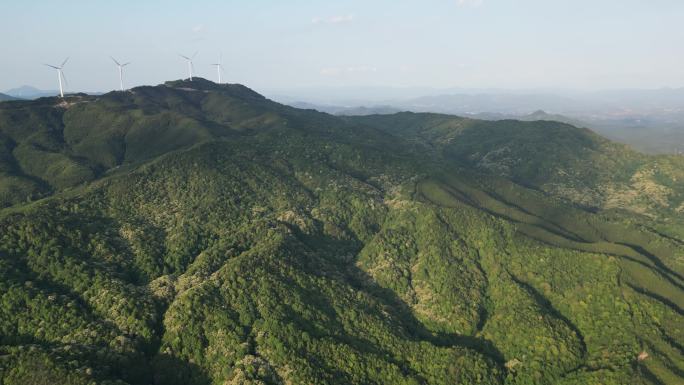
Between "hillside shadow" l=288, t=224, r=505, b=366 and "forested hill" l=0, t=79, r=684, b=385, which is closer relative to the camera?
"forested hill" l=0, t=79, r=684, b=385

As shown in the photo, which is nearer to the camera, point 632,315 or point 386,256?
point 632,315

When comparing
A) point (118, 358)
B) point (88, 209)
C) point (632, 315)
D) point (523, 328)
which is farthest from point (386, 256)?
point (88, 209)

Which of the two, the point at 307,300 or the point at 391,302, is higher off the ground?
the point at 307,300

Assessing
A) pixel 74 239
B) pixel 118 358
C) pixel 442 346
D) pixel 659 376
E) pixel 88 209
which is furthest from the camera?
pixel 88 209

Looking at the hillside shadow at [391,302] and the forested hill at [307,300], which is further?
the hillside shadow at [391,302]

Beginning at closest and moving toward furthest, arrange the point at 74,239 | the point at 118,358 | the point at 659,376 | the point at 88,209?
1. the point at 118,358
2. the point at 659,376
3. the point at 74,239
4. the point at 88,209

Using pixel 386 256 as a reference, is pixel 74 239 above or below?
above

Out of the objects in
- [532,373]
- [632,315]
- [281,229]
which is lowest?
[532,373]

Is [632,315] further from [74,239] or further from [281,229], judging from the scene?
[74,239]

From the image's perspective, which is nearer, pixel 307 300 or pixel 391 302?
pixel 307 300
